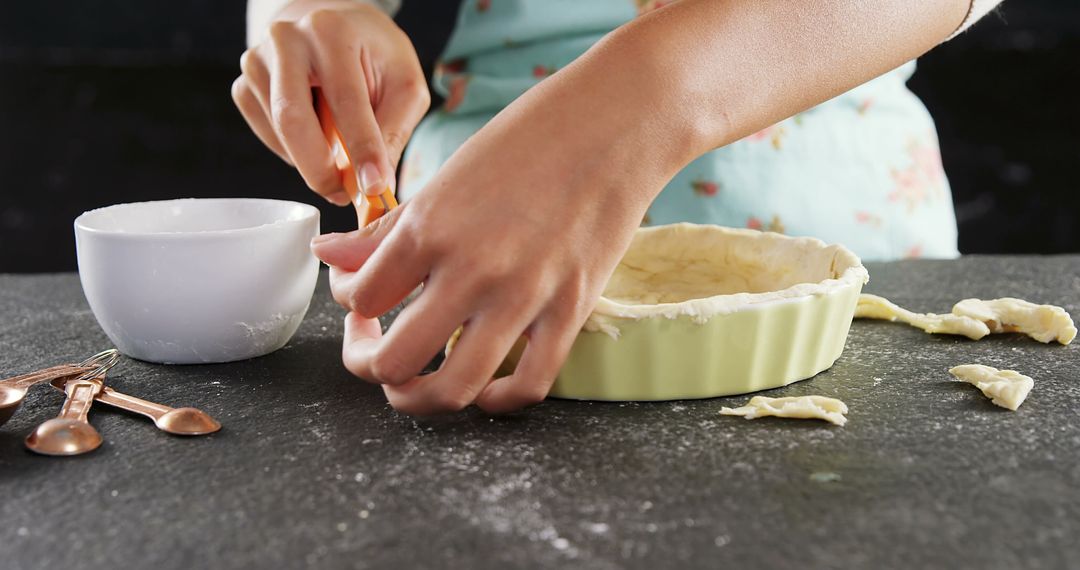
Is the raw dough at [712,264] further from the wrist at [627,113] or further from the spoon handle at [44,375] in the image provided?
the spoon handle at [44,375]

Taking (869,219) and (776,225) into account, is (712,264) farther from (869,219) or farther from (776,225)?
(869,219)

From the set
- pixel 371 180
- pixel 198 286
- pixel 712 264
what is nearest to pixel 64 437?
pixel 198 286

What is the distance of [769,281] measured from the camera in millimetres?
940

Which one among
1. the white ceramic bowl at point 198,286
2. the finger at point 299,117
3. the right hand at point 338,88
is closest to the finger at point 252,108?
the right hand at point 338,88

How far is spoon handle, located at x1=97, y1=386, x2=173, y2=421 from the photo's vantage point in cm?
73

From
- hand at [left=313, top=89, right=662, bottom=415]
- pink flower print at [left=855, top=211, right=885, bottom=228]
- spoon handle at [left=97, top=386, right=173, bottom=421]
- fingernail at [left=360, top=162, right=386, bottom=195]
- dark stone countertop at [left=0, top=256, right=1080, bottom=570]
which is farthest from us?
pink flower print at [left=855, top=211, right=885, bottom=228]

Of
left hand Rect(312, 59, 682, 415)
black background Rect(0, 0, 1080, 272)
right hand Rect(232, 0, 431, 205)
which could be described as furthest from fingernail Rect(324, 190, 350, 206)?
black background Rect(0, 0, 1080, 272)

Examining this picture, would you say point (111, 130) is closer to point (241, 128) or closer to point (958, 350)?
point (241, 128)

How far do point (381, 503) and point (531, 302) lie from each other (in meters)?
0.16

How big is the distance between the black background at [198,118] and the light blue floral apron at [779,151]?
0.97m

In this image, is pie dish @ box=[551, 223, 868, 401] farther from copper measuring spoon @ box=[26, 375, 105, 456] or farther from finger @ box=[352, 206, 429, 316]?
copper measuring spoon @ box=[26, 375, 105, 456]

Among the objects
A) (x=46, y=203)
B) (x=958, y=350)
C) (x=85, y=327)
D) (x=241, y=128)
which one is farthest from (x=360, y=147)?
(x=46, y=203)

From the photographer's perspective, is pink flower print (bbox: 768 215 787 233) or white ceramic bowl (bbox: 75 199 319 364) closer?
white ceramic bowl (bbox: 75 199 319 364)

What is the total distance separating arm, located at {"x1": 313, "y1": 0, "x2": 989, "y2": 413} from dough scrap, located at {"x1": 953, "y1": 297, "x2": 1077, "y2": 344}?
14.2 inches
